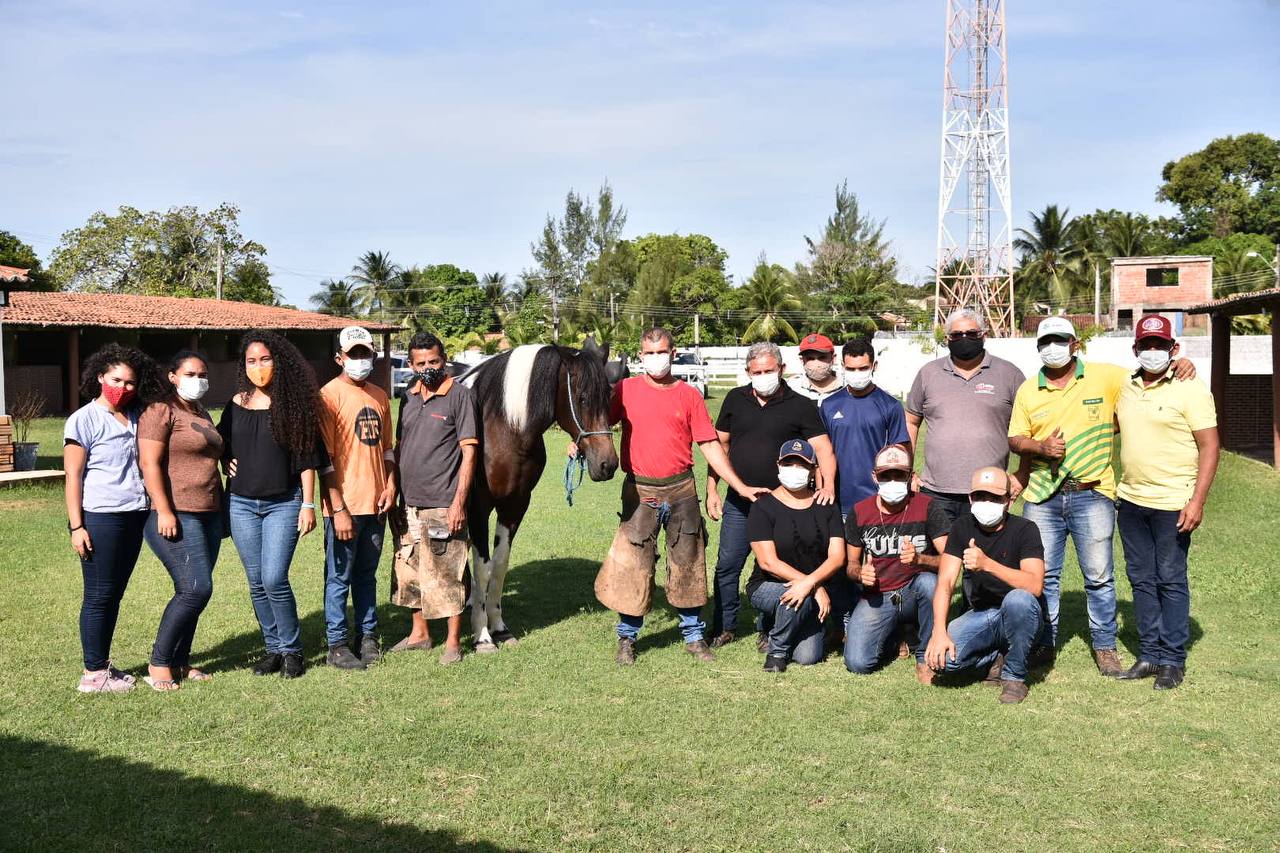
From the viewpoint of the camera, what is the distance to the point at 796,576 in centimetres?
607

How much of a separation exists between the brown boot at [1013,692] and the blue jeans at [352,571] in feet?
11.5

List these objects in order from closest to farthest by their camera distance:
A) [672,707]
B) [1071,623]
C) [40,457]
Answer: [672,707] < [1071,623] < [40,457]

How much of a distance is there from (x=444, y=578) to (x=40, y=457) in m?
14.4

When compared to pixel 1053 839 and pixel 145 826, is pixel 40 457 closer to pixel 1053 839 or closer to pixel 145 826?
pixel 145 826

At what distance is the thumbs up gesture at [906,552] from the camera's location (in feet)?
19.7

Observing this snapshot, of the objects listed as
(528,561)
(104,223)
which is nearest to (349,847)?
(528,561)

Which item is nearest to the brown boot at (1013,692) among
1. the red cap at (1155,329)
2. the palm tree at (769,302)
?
the red cap at (1155,329)

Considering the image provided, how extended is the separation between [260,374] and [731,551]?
294 centimetres

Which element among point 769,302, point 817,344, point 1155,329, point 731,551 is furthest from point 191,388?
point 769,302

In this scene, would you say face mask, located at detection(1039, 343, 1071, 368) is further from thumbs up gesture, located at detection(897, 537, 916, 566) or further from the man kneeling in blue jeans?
thumbs up gesture, located at detection(897, 537, 916, 566)

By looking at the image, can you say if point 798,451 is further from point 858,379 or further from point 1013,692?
point 1013,692

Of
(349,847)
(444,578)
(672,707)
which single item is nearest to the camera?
(349,847)

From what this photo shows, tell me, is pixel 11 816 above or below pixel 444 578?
below

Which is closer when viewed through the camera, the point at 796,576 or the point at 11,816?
the point at 11,816
